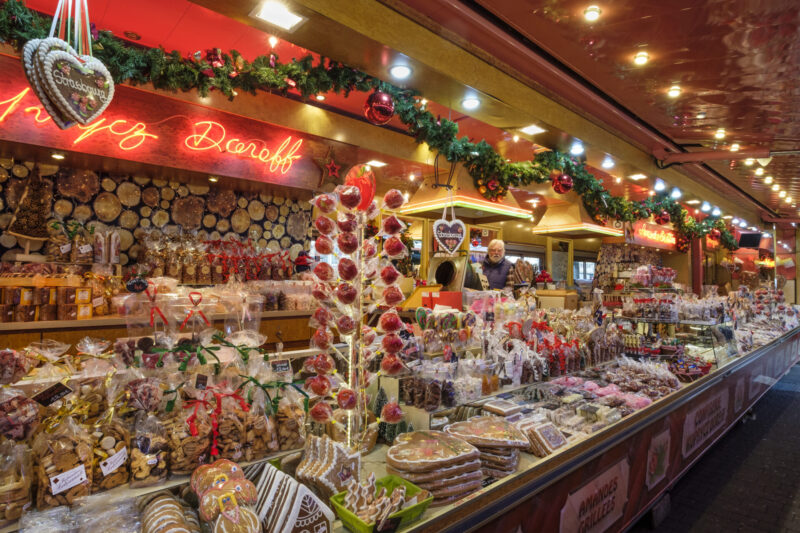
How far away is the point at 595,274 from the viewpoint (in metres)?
11.8

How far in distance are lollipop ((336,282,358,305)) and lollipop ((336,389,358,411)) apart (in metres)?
0.37

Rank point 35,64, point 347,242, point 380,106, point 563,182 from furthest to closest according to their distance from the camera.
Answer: point 563,182 → point 380,106 → point 347,242 → point 35,64

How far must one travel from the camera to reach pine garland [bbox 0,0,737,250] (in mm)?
2973

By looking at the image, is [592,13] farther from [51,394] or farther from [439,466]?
[51,394]

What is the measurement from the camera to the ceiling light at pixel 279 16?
7.55ft

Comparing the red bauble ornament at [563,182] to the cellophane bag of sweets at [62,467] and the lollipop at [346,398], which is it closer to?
the lollipop at [346,398]

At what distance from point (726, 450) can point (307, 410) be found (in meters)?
4.42

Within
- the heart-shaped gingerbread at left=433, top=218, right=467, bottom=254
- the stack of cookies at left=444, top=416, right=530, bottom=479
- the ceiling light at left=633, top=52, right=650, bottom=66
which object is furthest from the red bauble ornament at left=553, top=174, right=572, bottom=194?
the stack of cookies at left=444, top=416, right=530, bottom=479

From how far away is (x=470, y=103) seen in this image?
3.52 meters

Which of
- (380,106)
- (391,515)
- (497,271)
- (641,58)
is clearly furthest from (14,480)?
(497,271)

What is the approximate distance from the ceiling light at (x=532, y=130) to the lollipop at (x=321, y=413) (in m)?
3.20

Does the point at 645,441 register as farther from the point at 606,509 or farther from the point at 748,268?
the point at 748,268

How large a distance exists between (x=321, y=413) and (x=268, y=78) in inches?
112

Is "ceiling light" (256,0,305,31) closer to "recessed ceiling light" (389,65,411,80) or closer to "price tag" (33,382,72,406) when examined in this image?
"recessed ceiling light" (389,65,411,80)
